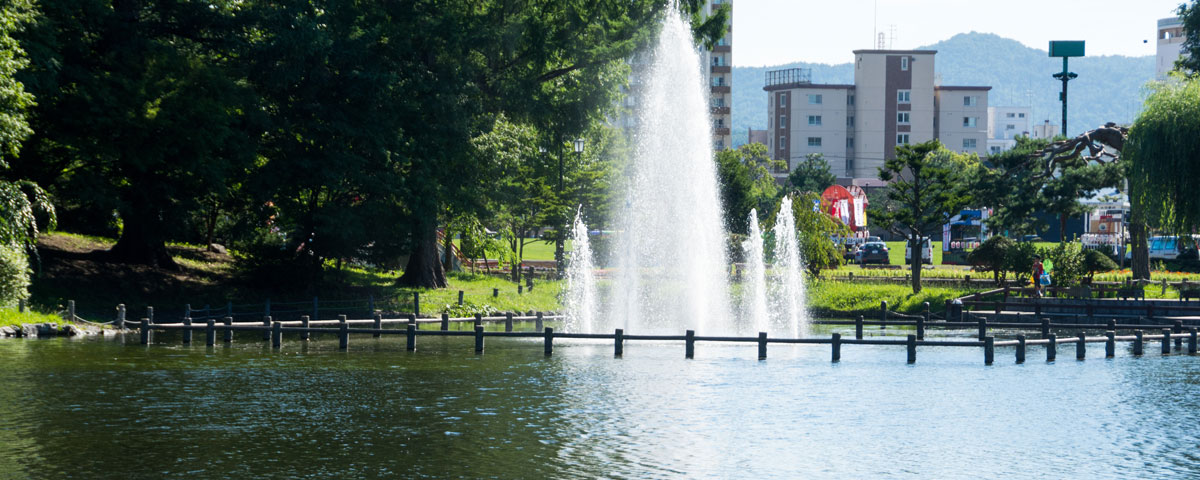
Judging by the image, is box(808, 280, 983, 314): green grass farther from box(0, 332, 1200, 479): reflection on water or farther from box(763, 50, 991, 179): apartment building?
box(763, 50, 991, 179): apartment building

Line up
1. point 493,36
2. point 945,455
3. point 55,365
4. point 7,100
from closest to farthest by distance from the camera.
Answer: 1. point 945,455
2. point 55,365
3. point 7,100
4. point 493,36

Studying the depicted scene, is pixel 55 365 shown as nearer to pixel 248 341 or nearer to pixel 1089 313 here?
pixel 248 341

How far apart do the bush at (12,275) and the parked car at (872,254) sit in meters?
61.2

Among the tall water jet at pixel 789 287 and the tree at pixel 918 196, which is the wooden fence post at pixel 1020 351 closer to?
the tall water jet at pixel 789 287

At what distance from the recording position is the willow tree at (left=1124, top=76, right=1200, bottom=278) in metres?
46.9

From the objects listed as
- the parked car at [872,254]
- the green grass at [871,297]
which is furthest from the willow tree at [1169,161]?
the parked car at [872,254]

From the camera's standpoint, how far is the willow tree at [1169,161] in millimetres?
46875

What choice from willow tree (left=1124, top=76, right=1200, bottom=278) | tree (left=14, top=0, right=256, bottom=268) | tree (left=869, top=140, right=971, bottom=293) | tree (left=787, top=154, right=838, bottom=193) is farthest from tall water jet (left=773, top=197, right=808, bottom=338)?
tree (left=787, top=154, right=838, bottom=193)

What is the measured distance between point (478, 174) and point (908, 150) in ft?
69.6

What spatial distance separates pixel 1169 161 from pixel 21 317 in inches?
1672

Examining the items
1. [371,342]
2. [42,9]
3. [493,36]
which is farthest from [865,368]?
[42,9]

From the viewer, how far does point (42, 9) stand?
37.7m

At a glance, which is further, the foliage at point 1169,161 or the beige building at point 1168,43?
the beige building at point 1168,43

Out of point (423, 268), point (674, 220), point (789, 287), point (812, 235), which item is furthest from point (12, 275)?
point (812, 235)
